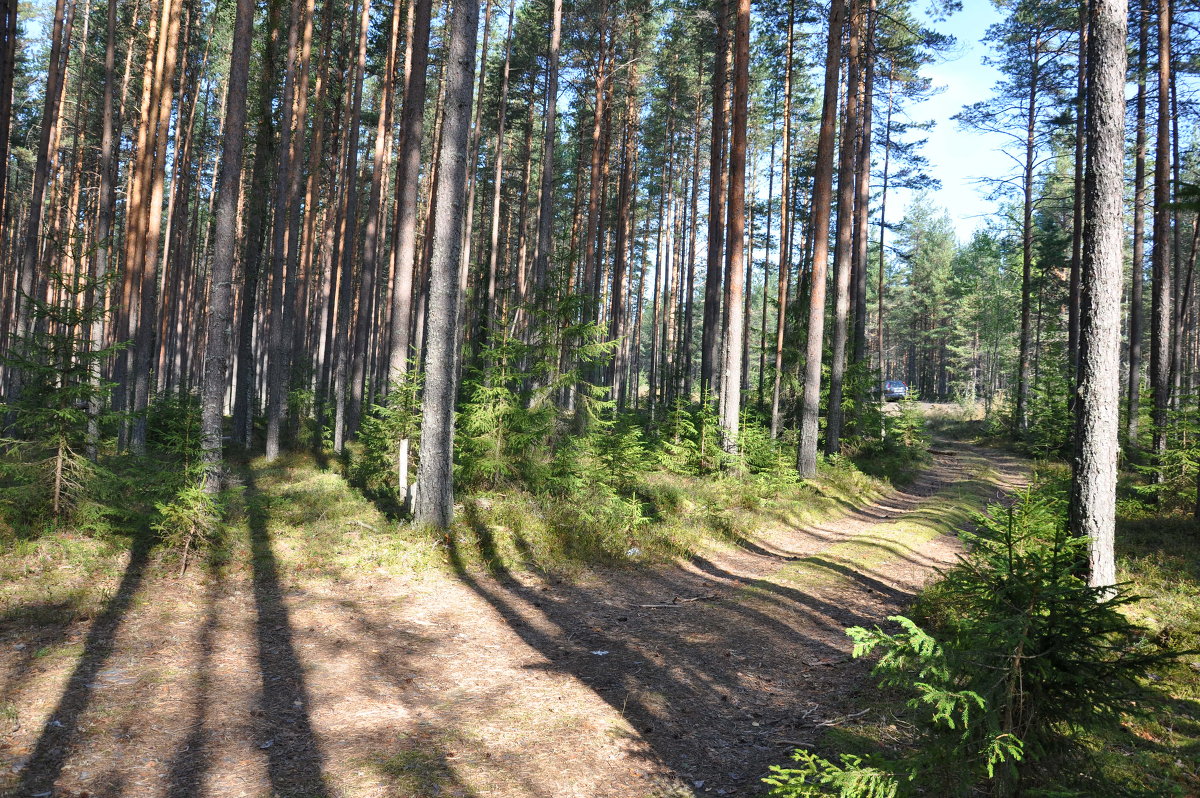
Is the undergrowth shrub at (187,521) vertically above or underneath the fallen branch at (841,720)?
above

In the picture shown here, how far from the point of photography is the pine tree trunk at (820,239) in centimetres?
1516

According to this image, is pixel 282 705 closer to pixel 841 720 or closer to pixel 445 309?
pixel 841 720

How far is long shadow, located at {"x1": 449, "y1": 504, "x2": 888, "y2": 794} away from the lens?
15.5 feet

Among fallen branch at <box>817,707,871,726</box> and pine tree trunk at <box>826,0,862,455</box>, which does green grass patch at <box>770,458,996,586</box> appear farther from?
pine tree trunk at <box>826,0,862,455</box>

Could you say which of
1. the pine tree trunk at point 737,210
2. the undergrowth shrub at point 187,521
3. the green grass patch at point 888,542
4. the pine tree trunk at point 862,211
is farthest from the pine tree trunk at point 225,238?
the pine tree trunk at point 862,211

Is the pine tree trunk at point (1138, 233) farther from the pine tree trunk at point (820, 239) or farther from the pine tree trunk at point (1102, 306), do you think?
the pine tree trunk at point (1102, 306)

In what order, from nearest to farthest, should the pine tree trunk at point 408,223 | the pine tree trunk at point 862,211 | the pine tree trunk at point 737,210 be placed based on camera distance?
1. the pine tree trunk at point 408,223
2. the pine tree trunk at point 737,210
3. the pine tree trunk at point 862,211

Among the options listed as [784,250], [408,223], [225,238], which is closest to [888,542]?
[408,223]

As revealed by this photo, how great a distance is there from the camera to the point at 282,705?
5.14 metres

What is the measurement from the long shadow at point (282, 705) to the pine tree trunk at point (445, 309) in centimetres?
239

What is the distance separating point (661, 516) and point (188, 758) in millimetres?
8319

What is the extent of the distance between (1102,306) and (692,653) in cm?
500

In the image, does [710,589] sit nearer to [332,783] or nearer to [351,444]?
[332,783]

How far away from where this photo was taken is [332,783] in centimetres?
408
